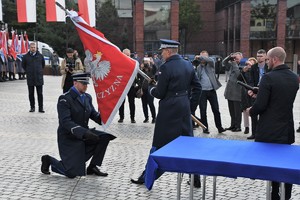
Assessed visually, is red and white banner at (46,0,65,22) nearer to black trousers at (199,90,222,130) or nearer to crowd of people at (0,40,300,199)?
black trousers at (199,90,222,130)

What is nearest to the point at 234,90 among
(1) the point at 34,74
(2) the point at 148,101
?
(2) the point at 148,101

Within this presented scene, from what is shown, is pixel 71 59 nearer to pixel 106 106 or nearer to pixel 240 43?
pixel 106 106

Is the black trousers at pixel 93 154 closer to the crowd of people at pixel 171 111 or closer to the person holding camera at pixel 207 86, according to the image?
the crowd of people at pixel 171 111

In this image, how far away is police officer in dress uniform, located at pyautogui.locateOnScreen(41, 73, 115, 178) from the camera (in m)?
6.07

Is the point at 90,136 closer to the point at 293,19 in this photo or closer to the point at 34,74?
the point at 34,74

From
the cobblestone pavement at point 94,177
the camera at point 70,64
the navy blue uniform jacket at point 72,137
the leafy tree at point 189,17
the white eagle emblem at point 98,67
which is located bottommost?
the cobblestone pavement at point 94,177

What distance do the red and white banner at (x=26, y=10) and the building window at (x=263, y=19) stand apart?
27100mm

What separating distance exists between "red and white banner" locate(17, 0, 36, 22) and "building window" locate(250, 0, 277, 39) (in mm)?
27100

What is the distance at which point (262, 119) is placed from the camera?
199 inches

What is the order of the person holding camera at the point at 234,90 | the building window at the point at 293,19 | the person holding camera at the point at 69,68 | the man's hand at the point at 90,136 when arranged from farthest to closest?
the building window at the point at 293,19 < the person holding camera at the point at 69,68 < the person holding camera at the point at 234,90 < the man's hand at the point at 90,136

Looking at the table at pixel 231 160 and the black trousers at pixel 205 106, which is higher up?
the table at pixel 231 160

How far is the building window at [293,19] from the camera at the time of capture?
38456mm

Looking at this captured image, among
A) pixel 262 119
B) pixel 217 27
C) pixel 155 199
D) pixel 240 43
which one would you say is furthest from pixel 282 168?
pixel 217 27

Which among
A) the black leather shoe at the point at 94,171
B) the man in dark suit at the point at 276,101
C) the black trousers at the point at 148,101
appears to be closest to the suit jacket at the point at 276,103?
the man in dark suit at the point at 276,101
